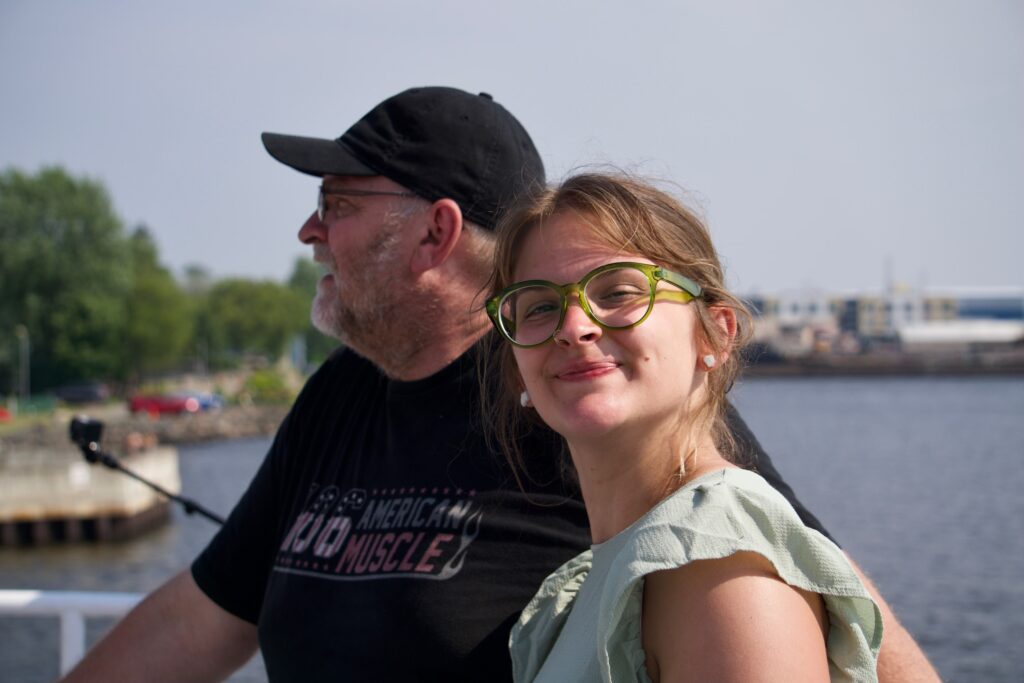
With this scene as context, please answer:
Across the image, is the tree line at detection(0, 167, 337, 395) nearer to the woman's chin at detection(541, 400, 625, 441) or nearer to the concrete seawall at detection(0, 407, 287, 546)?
the concrete seawall at detection(0, 407, 287, 546)

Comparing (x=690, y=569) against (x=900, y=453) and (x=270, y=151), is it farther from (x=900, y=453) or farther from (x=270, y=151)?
(x=900, y=453)

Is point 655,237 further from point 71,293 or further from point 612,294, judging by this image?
point 71,293

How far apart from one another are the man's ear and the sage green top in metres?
1.16

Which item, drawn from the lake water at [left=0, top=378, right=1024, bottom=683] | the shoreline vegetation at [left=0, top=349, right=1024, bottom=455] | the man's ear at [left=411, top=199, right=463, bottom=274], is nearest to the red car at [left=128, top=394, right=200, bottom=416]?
the shoreline vegetation at [left=0, top=349, right=1024, bottom=455]

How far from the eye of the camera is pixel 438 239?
2.55 m

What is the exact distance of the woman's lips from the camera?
61.2 inches

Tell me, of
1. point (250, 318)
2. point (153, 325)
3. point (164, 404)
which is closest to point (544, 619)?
point (164, 404)

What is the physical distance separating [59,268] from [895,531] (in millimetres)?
46950

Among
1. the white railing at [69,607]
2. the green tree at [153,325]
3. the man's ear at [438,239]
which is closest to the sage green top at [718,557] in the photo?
the man's ear at [438,239]

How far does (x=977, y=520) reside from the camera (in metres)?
26.7

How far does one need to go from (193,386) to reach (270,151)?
7502 centimetres

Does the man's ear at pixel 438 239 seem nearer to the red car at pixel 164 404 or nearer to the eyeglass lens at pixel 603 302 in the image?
the eyeglass lens at pixel 603 302

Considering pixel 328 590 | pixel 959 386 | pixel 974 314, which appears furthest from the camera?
pixel 974 314

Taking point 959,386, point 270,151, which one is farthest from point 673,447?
point 959,386
